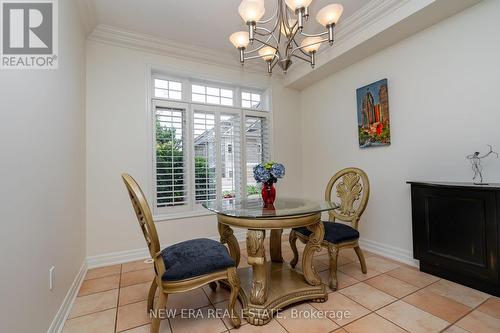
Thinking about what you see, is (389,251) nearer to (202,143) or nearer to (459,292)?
(459,292)

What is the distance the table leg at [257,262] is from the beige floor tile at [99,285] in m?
1.41

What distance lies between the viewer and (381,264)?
2.50m

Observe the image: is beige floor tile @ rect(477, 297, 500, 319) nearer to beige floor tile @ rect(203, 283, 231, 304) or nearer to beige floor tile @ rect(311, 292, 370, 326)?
beige floor tile @ rect(311, 292, 370, 326)

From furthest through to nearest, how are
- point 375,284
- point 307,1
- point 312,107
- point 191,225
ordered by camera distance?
point 312,107
point 191,225
point 375,284
point 307,1

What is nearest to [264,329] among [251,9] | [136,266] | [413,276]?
[413,276]

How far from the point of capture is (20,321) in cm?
110

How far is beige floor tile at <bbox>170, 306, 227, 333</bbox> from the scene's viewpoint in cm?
153

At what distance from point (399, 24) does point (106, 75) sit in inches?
130

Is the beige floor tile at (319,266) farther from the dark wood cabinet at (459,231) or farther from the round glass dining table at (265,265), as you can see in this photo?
the dark wood cabinet at (459,231)

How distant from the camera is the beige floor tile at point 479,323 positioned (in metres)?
1.44

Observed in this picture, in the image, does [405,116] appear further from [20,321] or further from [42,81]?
[20,321]

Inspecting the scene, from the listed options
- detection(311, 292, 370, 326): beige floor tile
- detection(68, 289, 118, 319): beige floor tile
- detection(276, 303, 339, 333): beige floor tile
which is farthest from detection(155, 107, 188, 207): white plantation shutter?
detection(311, 292, 370, 326): beige floor tile

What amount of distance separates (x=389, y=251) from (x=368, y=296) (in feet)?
3.54

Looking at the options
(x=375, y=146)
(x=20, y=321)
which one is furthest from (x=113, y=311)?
(x=375, y=146)
